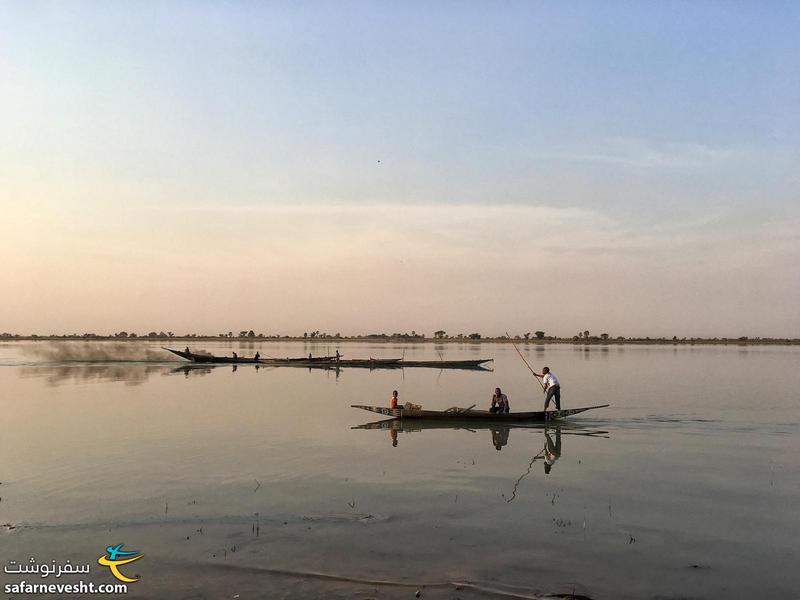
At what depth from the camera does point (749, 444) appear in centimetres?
1975

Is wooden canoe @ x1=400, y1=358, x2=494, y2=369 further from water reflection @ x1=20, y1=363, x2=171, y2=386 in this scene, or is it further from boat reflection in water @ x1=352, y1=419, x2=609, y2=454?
boat reflection in water @ x1=352, y1=419, x2=609, y2=454

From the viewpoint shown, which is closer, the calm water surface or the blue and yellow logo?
the calm water surface

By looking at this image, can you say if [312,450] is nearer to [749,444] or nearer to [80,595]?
[80,595]

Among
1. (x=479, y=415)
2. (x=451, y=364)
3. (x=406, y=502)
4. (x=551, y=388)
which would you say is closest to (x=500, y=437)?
(x=479, y=415)

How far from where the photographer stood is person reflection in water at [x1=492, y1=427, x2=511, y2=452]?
65.1 feet

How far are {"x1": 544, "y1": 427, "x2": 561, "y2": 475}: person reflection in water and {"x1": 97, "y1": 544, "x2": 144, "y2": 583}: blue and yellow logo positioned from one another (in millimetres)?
9956

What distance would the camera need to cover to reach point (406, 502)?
12820mm

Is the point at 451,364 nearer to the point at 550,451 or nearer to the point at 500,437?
the point at 500,437

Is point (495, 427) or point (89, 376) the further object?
point (89, 376)

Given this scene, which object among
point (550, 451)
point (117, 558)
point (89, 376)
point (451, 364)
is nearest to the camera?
point (117, 558)

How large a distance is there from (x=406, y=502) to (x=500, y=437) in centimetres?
912

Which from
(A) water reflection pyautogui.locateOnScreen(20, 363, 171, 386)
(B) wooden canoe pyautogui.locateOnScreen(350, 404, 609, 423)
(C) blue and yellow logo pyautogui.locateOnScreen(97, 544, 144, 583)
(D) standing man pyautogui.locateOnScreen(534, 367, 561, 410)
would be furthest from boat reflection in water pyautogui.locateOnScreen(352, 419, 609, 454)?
(A) water reflection pyautogui.locateOnScreen(20, 363, 171, 386)

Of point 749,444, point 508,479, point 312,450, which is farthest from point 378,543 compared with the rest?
point 749,444

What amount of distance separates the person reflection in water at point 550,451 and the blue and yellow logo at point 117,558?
9.96m
